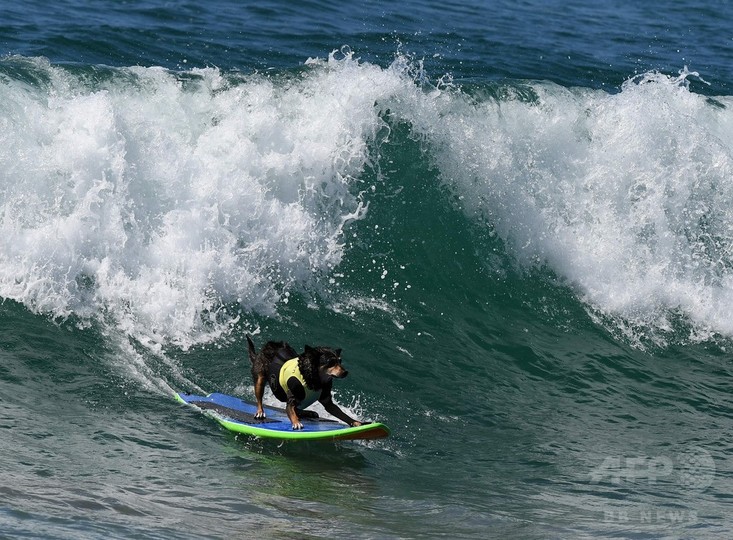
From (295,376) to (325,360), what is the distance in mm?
326

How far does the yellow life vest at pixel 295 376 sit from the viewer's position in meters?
8.53

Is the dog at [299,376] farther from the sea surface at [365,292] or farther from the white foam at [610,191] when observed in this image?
the white foam at [610,191]

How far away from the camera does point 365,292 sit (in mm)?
12055

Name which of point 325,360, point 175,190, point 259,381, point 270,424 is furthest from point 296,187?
point 325,360

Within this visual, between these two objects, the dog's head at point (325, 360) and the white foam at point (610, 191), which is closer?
the dog's head at point (325, 360)

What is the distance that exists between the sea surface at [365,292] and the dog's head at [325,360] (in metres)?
0.73

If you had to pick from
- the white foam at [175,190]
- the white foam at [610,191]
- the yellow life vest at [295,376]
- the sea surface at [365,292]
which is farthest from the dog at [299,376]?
the white foam at [610,191]

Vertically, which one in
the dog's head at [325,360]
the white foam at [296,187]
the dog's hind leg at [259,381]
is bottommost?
the dog's hind leg at [259,381]

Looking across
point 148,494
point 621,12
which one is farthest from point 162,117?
point 621,12

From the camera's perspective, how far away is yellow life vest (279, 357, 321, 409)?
8.53 meters

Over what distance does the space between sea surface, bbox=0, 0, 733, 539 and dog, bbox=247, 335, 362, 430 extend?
347mm

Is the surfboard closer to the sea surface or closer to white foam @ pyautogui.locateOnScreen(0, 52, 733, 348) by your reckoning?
the sea surface

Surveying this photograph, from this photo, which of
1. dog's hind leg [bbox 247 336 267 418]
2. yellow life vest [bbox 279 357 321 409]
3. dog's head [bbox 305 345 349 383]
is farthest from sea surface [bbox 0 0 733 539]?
dog's head [bbox 305 345 349 383]

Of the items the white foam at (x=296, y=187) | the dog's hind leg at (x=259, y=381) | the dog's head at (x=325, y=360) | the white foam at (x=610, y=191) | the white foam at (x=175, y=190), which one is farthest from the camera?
the white foam at (x=610, y=191)
